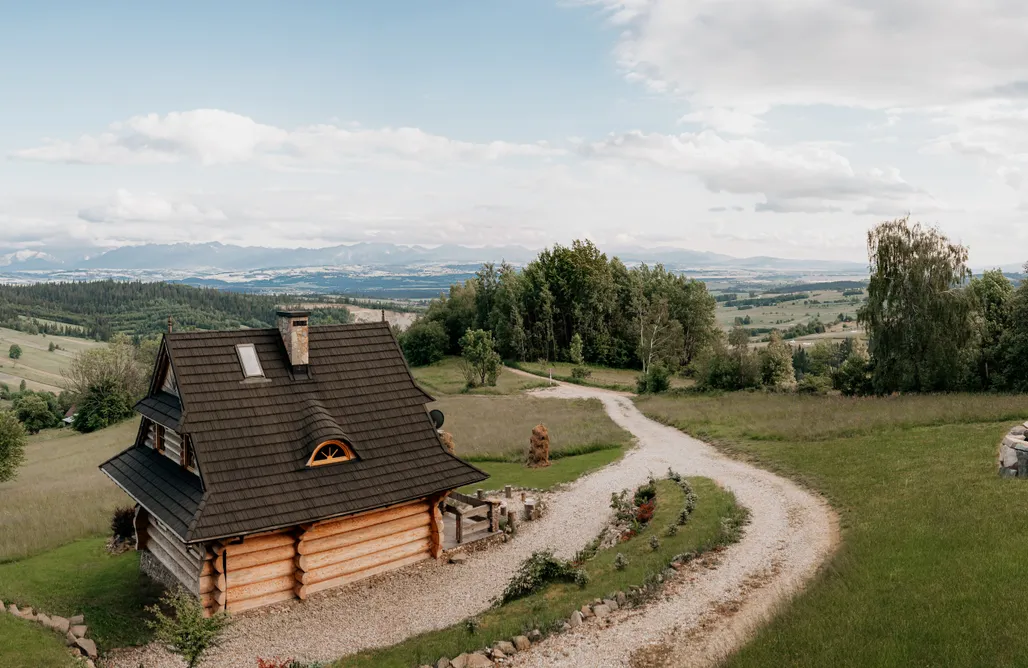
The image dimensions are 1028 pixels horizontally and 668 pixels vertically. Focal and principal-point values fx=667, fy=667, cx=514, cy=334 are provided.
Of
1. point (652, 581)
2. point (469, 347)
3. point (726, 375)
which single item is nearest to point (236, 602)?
point (652, 581)

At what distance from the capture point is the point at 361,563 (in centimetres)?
1944

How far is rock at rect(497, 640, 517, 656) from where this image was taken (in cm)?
1317

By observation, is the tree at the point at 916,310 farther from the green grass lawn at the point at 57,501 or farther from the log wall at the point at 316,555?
the green grass lawn at the point at 57,501

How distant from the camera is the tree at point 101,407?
64.9 m

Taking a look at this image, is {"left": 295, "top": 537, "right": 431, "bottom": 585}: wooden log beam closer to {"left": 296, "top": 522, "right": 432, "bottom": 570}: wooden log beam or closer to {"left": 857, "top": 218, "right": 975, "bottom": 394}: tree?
{"left": 296, "top": 522, "right": 432, "bottom": 570}: wooden log beam

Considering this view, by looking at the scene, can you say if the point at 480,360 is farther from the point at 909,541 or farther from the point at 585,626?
the point at 585,626

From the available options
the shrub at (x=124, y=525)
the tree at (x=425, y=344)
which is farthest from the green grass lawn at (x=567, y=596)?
the tree at (x=425, y=344)

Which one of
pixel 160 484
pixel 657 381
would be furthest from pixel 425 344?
pixel 160 484

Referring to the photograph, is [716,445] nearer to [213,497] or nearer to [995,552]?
[995,552]

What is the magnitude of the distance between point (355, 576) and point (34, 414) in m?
78.6

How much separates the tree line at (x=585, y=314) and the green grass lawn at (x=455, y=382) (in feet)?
18.8

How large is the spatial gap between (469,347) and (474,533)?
41864 millimetres

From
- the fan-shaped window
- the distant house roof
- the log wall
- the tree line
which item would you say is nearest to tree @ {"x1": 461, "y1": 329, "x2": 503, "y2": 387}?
the tree line

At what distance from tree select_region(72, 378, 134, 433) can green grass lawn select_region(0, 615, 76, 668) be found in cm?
5625
